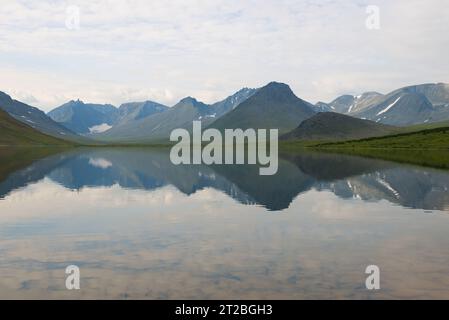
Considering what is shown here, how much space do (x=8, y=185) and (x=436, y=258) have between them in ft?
197

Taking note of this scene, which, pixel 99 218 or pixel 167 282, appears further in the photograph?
pixel 99 218

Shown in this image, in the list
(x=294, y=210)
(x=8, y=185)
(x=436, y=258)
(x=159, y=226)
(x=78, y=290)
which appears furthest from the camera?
(x=8, y=185)

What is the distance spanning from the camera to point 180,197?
193 ft

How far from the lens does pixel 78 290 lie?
837 inches

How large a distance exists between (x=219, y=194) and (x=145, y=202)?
1171cm

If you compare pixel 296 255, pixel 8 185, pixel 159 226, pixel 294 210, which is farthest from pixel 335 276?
pixel 8 185

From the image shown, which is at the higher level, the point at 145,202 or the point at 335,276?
the point at 145,202

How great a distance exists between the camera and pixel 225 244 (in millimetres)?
31109

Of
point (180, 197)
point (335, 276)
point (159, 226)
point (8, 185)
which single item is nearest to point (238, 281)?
point (335, 276)

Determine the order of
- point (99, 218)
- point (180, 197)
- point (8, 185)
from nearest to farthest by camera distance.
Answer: point (99, 218), point (180, 197), point (8, 185)

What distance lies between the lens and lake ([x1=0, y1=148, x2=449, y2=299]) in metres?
21.7

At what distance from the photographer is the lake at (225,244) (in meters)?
21.7
